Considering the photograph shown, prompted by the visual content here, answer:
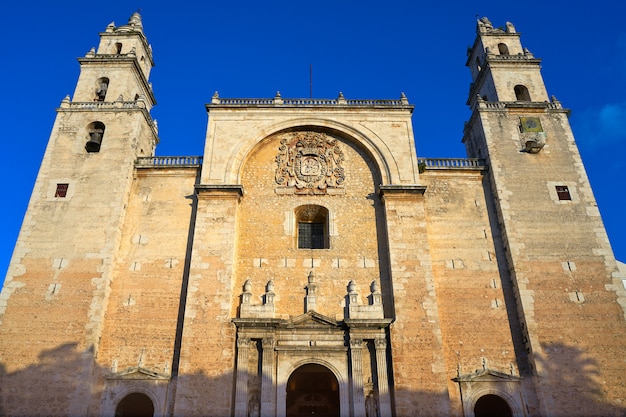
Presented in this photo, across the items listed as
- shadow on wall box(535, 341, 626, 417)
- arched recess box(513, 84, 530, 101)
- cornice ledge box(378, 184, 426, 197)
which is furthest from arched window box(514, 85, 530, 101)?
shadow on wall box(535, 341, 626, 417)

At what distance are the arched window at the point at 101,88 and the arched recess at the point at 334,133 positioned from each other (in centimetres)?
834

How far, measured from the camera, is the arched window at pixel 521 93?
24.8 meters

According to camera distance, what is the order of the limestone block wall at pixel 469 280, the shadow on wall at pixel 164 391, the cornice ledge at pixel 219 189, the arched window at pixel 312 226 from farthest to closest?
the arched window at pixel 312 226 < the cornice ledge at pixel 219 189 < the limestone block wall at pixel 469 280 < the shadow on wall at pixel 164 391

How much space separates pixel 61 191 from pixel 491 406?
19.6 m

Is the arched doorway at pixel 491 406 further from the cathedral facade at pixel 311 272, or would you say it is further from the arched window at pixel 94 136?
the arched window at pixel 94 136

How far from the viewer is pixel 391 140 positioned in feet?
72.6

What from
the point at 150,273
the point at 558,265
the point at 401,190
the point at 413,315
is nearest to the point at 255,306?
the point at 150,273

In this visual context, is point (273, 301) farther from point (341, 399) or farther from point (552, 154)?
point (552, 154)

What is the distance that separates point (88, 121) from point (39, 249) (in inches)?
261

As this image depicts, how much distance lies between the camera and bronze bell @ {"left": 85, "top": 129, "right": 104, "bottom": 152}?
22.1 meters

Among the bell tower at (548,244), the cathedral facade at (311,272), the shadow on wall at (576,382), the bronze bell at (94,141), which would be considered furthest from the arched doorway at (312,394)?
the bronze bell at (94,141)

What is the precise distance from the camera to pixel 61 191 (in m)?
20.5

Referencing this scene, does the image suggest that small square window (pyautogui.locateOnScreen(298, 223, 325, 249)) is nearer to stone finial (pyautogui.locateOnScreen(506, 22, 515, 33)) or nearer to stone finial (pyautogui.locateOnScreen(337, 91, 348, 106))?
stone finial (pyautogui.locateOnScreen(337, 91, 348, 106))

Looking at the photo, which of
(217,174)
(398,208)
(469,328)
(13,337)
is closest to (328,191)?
(398,208)
